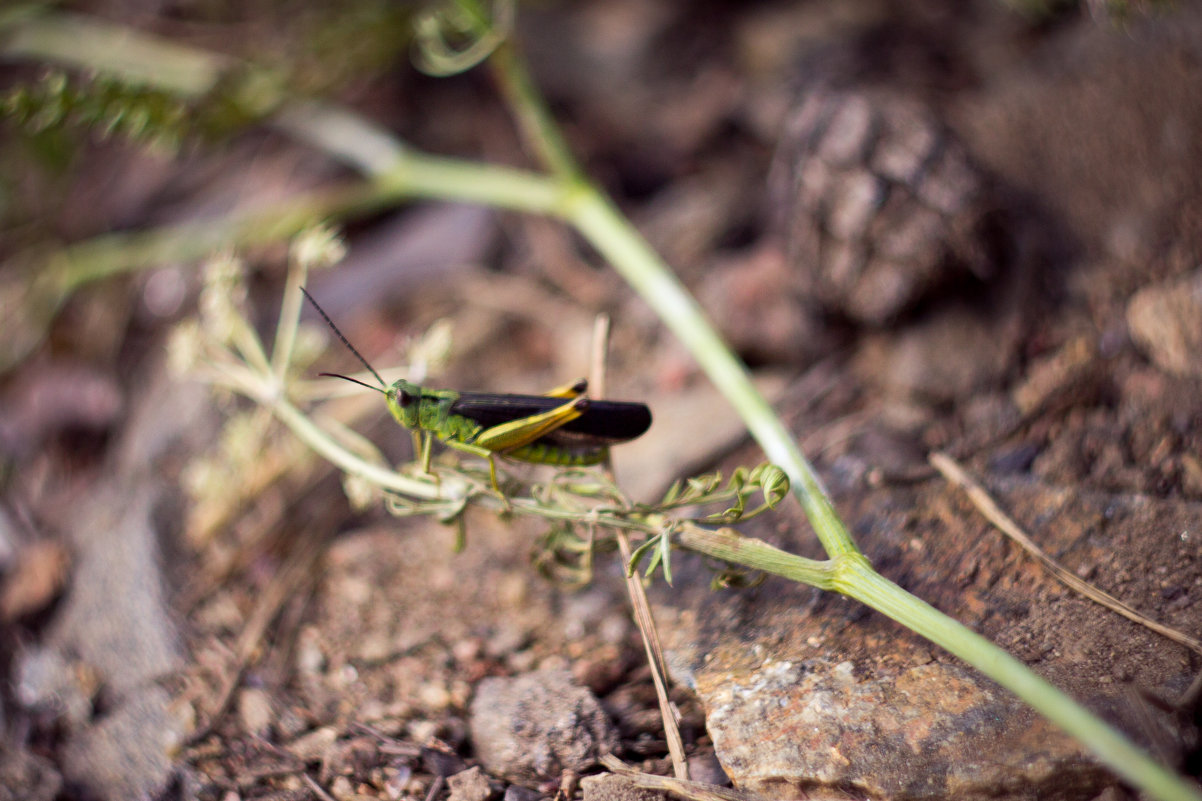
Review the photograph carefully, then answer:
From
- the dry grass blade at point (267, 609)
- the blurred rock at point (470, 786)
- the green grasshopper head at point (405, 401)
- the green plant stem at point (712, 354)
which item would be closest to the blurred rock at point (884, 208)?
the green plant stem at point (712, 354)

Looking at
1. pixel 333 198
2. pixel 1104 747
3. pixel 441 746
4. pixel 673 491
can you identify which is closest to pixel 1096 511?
pixel 1104 747

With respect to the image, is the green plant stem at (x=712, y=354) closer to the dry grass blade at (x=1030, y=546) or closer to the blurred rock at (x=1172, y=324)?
the dry grass blade at (x=1030, y=546)

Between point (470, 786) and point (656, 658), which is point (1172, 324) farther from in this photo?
point (470, 786)

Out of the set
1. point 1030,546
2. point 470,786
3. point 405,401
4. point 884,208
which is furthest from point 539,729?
point 884,208

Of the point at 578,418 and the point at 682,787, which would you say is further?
the point at 578,418

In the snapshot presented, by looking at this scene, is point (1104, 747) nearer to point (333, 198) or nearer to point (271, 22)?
Result: point (333, 198)

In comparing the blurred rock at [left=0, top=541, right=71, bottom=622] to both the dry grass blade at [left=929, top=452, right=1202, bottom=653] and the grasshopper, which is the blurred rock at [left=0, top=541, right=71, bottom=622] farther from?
the dry grass blade at [left=929, top=452, right=1202, bottom=653]
